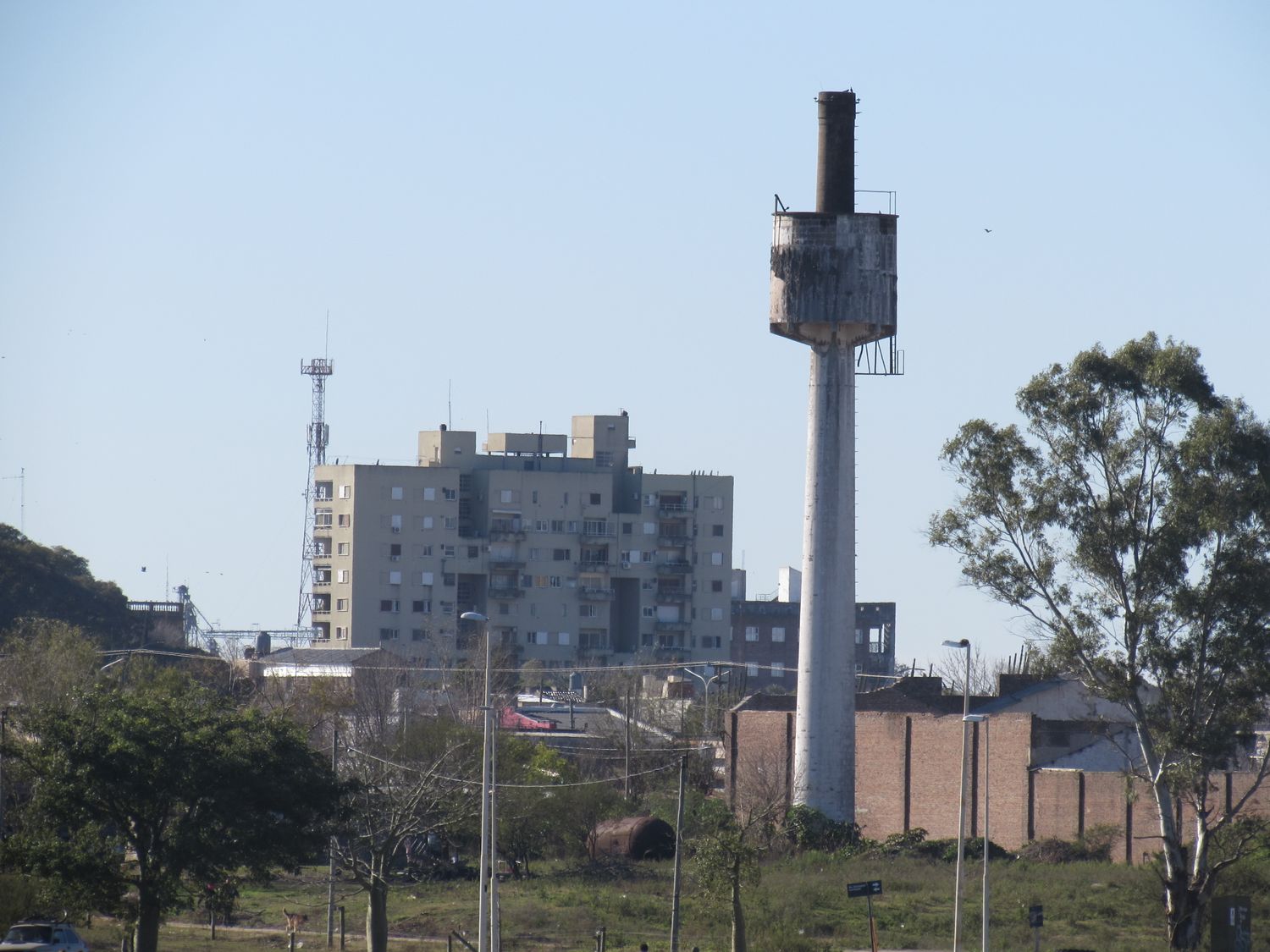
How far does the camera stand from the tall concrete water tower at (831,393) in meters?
59.9

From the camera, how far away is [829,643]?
197 ft

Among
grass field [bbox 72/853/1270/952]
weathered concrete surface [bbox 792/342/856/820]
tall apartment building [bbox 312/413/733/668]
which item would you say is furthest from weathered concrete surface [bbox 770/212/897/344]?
tall apartment building [bbox 312/413/733/668]

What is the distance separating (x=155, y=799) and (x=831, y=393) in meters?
26.8

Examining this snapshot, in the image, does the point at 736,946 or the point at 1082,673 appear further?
the point at 1082,673

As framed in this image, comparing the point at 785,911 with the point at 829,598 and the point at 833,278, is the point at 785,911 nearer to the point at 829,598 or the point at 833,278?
the point at 829,598

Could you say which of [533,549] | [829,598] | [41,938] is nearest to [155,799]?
[41,938]

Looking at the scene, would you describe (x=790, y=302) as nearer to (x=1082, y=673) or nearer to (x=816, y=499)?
(x=816, y=499)

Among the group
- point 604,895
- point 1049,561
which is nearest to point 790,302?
point 1049,561

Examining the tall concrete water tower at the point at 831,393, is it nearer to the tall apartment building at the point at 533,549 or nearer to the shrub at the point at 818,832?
the shrub at the point at 818,832

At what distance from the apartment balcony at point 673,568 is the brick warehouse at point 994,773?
7390 cm

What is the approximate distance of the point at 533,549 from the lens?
145m

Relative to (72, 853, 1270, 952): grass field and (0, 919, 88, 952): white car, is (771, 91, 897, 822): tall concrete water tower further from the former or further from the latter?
(0, 919, 88, 952): white car

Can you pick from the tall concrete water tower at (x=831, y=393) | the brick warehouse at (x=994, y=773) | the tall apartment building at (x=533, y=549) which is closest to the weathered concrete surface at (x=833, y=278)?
the tall concrete water tower at (x=831, y=393)

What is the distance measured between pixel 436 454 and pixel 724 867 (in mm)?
102978
